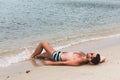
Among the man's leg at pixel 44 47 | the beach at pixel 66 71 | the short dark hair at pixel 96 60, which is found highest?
the man's leg at pixel 44 47

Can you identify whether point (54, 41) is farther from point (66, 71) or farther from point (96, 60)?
point (66, 71)

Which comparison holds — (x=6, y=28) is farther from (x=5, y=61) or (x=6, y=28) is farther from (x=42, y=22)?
(x=5, y=61)

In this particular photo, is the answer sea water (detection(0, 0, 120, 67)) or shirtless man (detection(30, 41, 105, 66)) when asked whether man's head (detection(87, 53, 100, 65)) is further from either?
sea water (detection(0, 0, 120, 67))

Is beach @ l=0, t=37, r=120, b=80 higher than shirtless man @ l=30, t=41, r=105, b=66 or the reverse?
the reverse

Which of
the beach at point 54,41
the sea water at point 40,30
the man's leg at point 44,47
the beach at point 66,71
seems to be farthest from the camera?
the sea water at point 40,30

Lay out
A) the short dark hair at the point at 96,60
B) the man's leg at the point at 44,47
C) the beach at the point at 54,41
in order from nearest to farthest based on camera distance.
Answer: the beach at the point at 54,41 → the short dark hair at the point at 96,60 → the man's leg at the point at 44,47

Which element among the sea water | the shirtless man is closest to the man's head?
the shirtless man

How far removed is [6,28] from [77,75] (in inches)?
294

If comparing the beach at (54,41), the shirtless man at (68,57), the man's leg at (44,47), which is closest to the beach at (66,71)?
the beach at (54,41)

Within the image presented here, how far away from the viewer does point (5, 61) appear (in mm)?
7988

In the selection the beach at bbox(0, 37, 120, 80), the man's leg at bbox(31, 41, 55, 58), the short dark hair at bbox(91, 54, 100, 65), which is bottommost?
the beach at bbox(0, 37, 120, 80)

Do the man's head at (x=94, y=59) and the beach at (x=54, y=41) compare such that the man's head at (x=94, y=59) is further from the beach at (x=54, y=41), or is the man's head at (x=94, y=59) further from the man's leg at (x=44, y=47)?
the man's leg at (x=44, y=47)

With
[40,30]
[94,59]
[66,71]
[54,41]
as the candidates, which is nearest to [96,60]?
[94,59]

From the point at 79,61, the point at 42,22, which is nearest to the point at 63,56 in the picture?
the point at 79,61
